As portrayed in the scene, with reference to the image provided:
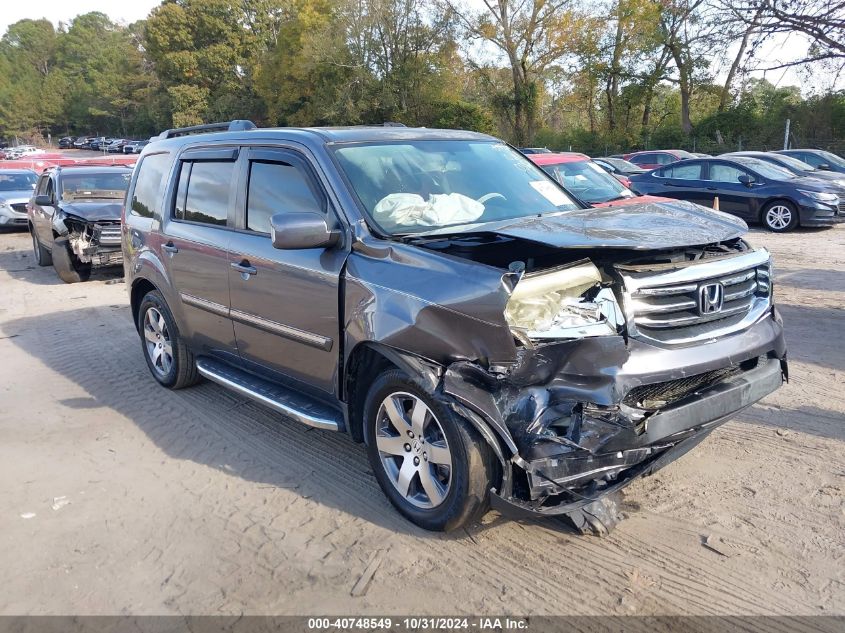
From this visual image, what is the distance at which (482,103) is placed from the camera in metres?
44.2

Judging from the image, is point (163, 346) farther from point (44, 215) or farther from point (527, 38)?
point (527, 38)

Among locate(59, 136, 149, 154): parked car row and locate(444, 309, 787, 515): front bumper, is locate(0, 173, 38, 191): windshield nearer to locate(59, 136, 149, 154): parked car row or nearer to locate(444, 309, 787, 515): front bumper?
locate(444, 309, 787, 515): front bumper

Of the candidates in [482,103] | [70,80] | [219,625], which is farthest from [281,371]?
[70,80]

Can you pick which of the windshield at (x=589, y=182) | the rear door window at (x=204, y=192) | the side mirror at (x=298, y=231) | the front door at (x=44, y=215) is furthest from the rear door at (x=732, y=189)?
the front door at (x=44, y=215)

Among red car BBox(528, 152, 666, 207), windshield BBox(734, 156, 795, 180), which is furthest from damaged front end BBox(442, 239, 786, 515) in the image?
windshield BBox(734, 156, 795, 180)

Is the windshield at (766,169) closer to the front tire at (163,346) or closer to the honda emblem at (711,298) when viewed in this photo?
the honda emblem at (711,298)

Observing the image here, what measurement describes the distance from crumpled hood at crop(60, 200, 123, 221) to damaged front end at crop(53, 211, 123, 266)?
0.05m

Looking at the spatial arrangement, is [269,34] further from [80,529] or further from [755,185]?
[80,529]

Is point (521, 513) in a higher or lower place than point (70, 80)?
lower

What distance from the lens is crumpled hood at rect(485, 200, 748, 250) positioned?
3.24 metres

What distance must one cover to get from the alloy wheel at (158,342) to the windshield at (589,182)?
19.1ft

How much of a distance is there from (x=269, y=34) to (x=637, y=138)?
36936 mm

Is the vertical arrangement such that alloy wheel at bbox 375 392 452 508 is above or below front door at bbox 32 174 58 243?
below

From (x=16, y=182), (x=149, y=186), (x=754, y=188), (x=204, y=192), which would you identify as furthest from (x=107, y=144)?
(x=204, y=192)
